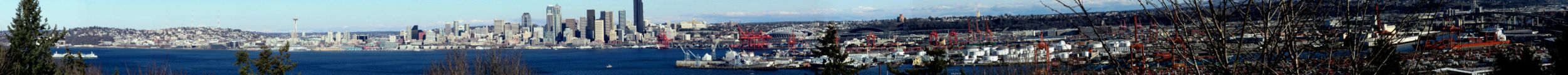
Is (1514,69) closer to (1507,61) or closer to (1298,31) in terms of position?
(1507,61)

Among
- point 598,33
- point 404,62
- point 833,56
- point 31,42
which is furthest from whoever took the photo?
point 598,33

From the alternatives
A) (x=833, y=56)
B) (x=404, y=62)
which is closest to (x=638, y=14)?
(x=404, y=62)

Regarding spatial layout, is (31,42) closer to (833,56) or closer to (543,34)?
(833,56)

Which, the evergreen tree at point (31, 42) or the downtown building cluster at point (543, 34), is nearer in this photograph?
the evergreen tree at point (31, 42)

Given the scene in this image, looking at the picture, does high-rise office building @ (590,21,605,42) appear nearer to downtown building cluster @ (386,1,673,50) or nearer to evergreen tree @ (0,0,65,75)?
downtown building cluster @ (386,1,673,50)

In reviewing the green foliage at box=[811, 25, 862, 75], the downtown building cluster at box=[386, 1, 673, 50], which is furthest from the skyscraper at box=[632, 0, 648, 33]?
the green foliage at box=[811, 25, 862, 75]

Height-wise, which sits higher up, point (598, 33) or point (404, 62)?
point (598, 33)

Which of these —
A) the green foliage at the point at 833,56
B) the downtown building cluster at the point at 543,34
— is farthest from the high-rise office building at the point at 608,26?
the green foliage at the point at 833,56

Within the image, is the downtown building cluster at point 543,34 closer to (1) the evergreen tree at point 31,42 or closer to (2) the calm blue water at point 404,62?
(2) the calm blue water at point 404,62

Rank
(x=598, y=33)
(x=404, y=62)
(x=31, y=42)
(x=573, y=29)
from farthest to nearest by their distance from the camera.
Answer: (x=573, y=29), (x=598, y=33), (x=404, y=62), (x=31, y=42)
